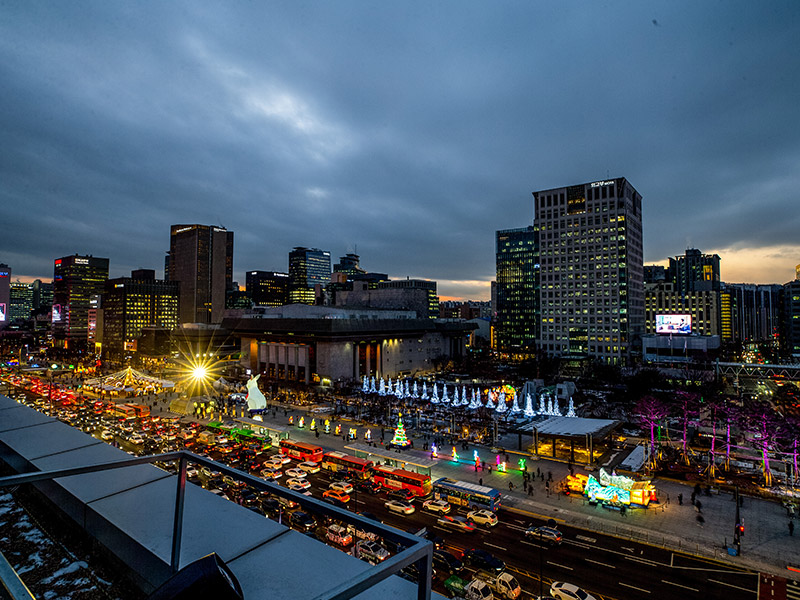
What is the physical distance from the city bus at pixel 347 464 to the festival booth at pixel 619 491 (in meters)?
16.6

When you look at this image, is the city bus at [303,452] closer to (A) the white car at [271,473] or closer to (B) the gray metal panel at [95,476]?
(A) the white car at [271,473]

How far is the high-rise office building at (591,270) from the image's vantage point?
351 ft

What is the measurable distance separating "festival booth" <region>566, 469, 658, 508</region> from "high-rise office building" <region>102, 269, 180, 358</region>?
16956 centimetres

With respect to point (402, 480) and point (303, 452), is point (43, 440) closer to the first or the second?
point (402, 480)

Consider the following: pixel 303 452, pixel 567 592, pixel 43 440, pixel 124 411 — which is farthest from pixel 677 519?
pixel 124 411

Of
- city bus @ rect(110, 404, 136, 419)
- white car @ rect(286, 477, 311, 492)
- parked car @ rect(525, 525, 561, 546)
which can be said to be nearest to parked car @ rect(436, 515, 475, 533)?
parked car @ rect(525, 525, 561, 546)

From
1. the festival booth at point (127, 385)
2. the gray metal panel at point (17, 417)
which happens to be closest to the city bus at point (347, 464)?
the gray metal panel at point (17, 417)

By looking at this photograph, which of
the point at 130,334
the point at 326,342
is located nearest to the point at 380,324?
the point at 326,342

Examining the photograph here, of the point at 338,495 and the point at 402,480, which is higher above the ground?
the point at 402,480

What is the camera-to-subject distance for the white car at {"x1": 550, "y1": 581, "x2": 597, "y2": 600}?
1803 centimetres

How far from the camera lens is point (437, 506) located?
91.2 feet

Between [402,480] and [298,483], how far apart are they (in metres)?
7.71

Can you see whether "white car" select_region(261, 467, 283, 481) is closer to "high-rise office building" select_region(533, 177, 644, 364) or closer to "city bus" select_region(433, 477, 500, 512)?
"city bus" select_region(433, 477, 500, 512)

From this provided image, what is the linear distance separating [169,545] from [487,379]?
89.7 m
